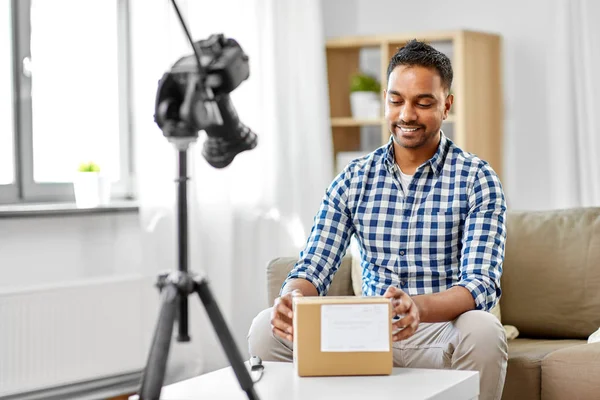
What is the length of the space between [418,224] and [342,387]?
0.66m

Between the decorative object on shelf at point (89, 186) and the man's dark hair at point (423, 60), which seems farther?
the decorative object on shelf at point (89, 186)

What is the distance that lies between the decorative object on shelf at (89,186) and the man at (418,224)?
55.6 inches

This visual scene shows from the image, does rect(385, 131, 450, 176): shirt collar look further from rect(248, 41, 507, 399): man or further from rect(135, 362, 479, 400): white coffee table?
rect(135, 362, 479, 400): white coffee table

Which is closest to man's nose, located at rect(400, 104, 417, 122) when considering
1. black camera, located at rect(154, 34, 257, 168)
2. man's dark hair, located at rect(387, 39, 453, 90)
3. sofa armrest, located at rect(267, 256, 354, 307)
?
man's dark hair, located at rect(387, 39, 453, 90)

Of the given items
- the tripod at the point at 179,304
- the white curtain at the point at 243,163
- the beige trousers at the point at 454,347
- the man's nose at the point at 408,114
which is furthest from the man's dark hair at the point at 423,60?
the white curtain at the point at 243,163

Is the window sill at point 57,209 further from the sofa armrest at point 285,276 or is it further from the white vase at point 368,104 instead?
the white vase at point 368,104

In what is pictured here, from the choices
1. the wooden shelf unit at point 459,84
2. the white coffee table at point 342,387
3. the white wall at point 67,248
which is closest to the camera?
the white coffee table at point 342,387

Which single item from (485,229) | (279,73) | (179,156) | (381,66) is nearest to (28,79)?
(279,73)

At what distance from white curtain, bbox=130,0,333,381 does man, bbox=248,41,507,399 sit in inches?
52.8

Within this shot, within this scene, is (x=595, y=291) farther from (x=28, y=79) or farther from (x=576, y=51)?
(x=28, y=79)

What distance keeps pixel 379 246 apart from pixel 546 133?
1979 millimetres

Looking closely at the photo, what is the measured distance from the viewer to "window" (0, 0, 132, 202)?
11.2ft

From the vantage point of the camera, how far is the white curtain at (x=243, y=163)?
11.6ft

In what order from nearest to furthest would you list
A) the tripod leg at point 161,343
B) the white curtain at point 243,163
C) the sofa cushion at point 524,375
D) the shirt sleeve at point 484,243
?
the tripod leg at point 161,343
the shirt sleeve at point 484,243
the sofa cushion at point 524,375
the white curtain at point 243,163
